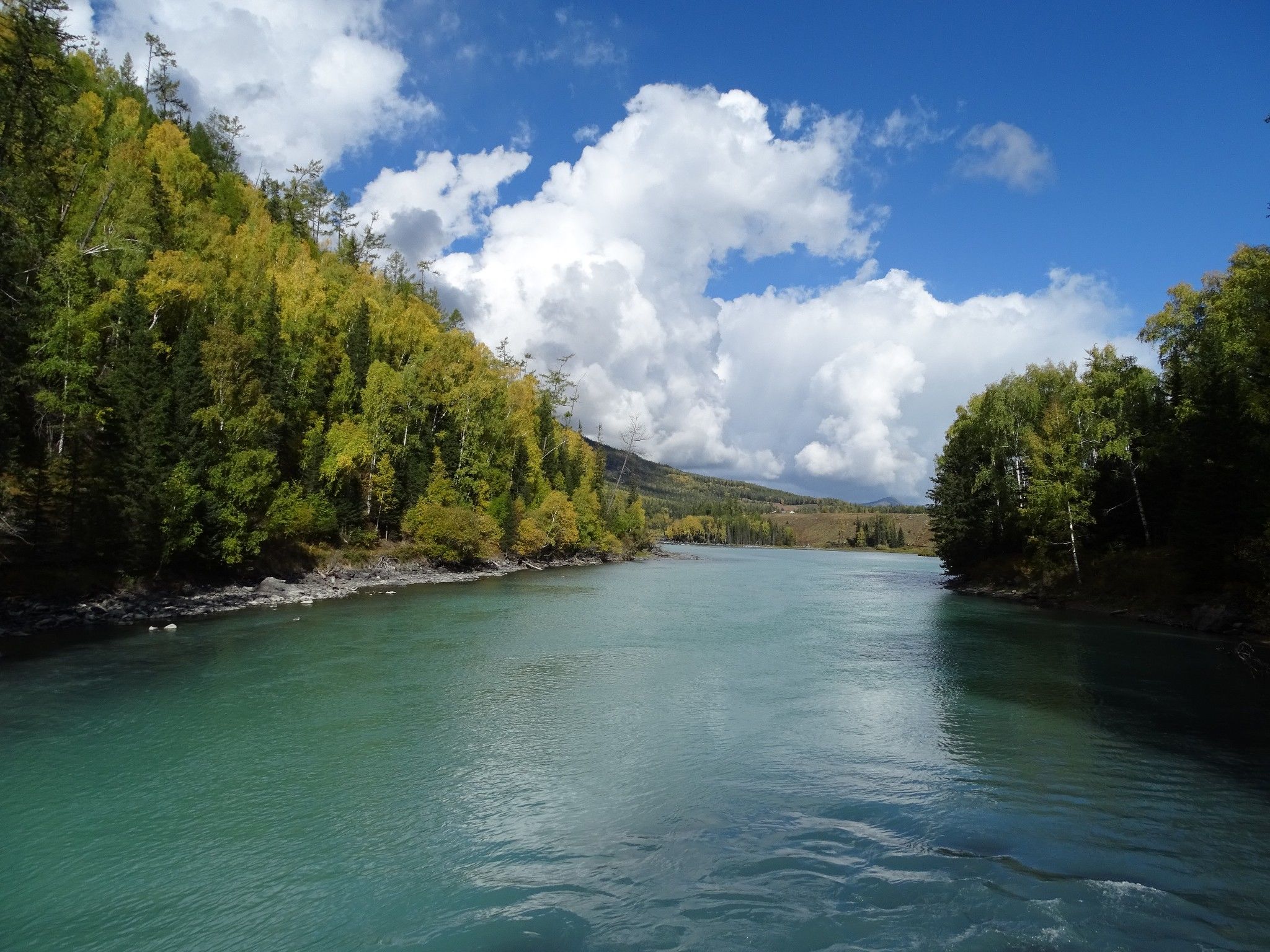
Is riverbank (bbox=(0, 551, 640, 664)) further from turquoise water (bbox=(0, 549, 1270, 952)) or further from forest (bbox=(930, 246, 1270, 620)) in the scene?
forest (bbox=(930, 246, 1270, 620))

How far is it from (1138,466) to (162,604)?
54701 mm

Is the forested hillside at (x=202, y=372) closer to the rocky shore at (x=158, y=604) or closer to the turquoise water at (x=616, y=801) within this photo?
the rocky shore at (x=158, y=604)

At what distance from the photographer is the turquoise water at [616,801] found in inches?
320

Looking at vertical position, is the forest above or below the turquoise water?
above

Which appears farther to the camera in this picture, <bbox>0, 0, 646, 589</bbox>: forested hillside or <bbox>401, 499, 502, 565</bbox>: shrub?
<bbox>401, 499, 502, 565</bbox>: shrub

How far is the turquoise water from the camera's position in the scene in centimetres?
813

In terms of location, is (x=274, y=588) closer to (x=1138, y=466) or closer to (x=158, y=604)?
(x=158, y=604)

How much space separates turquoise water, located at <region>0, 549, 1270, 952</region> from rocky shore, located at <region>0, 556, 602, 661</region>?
2.78 m

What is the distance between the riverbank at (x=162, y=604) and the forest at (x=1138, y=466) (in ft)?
127

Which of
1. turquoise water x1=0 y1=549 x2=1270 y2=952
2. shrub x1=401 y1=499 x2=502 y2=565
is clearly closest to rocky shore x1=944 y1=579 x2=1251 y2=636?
turquoise water x1=0 y1=549 x2=1270 y2=952

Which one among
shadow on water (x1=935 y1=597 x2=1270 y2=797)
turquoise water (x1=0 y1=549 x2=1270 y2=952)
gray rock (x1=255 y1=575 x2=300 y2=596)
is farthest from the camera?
gray rock (x1=255 y1=575 x2=300 y2=596)

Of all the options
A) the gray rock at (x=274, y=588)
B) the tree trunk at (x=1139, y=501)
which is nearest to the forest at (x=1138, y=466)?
the tree trunk at (x=1139, y=501)

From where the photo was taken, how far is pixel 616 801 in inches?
461

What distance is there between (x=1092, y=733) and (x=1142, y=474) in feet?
118
